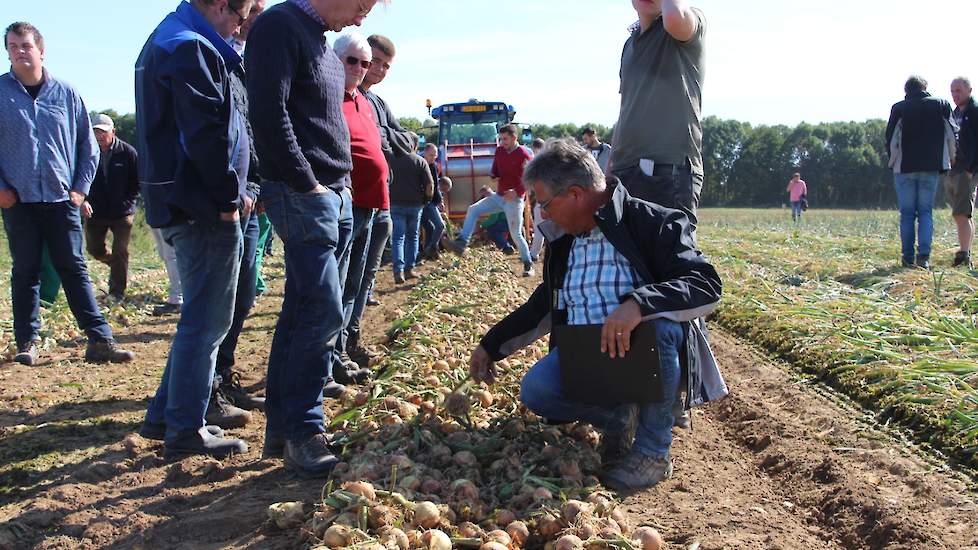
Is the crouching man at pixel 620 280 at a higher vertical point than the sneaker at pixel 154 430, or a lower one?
higher

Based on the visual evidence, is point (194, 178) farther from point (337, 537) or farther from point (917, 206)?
point (917, 206)

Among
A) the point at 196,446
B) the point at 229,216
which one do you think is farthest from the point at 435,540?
the point at 229,216

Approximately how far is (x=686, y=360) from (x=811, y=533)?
72 centimetres

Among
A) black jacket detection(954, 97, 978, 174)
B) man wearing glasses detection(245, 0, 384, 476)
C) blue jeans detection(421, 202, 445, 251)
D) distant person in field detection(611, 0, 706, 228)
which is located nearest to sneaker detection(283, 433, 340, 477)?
man wearing glasses detection(245, 0, 384, 476)

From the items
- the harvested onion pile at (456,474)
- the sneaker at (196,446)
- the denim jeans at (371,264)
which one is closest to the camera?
the harvested onion pile at (456,474)

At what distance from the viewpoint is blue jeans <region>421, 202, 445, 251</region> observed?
34.5ft

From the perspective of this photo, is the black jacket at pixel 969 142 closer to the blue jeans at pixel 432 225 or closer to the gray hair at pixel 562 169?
the blue jeans at pixel 432 225

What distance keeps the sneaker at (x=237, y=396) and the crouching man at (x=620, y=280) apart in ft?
5.53

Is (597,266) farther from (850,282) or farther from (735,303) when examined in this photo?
(850,282)

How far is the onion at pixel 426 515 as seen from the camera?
7.63 ft

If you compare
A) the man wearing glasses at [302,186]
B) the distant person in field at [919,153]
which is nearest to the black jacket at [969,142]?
the distant person in field at [919,153]

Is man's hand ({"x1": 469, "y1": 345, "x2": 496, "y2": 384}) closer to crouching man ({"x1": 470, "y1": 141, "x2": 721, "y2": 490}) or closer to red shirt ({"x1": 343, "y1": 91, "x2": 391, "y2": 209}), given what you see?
crouching man ({"x1": 470, "y1": 141, "x2": 721, "y2": 490})

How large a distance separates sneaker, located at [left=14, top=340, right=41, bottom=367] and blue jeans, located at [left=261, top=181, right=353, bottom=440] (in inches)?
108

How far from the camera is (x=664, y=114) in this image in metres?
3.51
